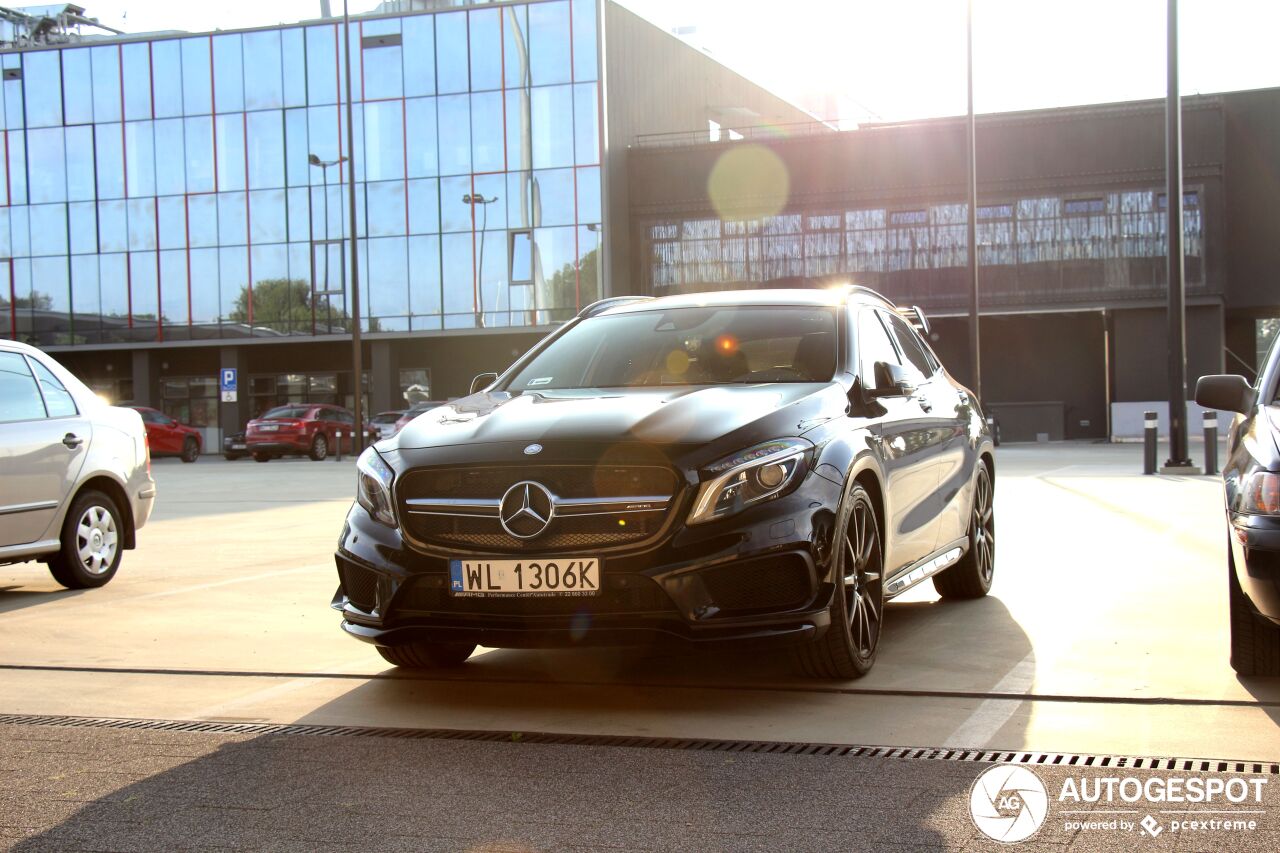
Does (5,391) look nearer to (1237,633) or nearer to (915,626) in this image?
(915,626)

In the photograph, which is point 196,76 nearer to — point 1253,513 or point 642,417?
point 642,417

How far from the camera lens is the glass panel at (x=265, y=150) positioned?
4581 cm

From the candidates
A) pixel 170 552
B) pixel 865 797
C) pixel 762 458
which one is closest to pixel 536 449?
pixel 762 458

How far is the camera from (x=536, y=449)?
16.6ft

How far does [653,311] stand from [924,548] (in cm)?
167

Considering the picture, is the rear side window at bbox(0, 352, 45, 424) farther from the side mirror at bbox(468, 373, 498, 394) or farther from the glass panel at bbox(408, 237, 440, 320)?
the glass panel at bbox(408, 237, 440, 320)

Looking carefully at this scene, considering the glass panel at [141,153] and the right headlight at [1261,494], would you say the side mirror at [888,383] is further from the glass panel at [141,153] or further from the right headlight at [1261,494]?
the glass panel at [141,153]

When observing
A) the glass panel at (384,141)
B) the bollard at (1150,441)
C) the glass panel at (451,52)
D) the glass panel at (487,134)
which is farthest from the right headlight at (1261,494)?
the glass panel at (384,141)

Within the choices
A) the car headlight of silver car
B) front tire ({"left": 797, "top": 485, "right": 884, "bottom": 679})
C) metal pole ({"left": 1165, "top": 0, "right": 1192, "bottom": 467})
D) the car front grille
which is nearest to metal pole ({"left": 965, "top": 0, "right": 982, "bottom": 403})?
metal pole ({"left": 1165, "top": 0, "right": 1192, "bottom": 467})

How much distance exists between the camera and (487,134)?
1731 inches

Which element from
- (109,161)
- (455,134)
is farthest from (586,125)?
(109,161)

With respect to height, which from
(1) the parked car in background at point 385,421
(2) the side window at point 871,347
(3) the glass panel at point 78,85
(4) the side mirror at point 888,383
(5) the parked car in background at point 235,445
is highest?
(3) the glass panel at point 78,85

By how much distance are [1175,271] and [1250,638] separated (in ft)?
52.9

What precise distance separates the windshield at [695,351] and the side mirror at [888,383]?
21 cm
